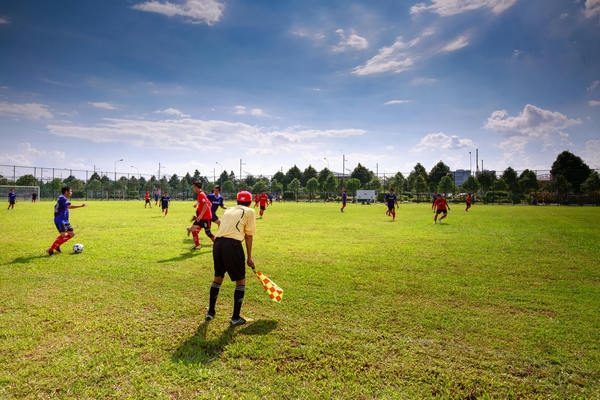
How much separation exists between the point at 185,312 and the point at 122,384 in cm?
203

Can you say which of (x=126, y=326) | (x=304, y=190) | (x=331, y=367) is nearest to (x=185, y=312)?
(x=126, y=326)

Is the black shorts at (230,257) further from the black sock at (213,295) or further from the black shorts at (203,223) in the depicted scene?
the black shorts at (203,223)

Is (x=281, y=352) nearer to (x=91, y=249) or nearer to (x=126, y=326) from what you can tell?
(x=126, y=326)

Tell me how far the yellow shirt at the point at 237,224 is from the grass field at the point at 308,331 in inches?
58.3

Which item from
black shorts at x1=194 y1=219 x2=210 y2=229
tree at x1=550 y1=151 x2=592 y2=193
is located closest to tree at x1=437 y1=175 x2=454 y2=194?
tree at x1=550 y1=151 x2=592 y2=193

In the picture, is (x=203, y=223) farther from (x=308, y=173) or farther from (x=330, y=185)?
(x=308, y=173)

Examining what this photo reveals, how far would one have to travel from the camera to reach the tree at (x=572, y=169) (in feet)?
236

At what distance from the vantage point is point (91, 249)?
36.8 ft

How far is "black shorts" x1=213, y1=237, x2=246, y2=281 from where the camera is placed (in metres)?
5.14

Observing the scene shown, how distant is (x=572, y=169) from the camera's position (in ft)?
241

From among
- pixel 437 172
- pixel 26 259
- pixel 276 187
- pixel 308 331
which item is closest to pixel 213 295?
pixel 308 331

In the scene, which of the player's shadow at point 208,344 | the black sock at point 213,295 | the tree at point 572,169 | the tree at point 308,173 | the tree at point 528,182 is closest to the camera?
the player's shadow at point 208,344

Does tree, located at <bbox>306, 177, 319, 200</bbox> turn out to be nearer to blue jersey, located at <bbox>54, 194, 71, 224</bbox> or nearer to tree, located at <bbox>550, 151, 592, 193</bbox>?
tree, located at <bbox>550, 151, 592, 193</bbox>

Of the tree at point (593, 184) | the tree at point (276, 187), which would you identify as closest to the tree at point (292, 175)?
the tree at point (276, 187)
